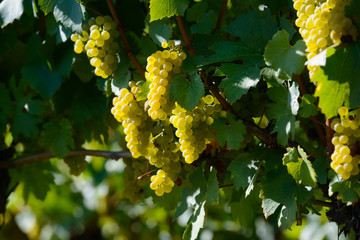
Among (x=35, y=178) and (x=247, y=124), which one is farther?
(x=35, y=178)

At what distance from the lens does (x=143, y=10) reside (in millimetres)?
1461


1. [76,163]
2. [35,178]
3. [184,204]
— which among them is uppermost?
[184,204]

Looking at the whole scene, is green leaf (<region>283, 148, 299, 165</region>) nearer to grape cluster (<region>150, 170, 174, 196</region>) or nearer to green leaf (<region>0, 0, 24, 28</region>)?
grape cluster (<region>150, 170, 174, 196</region>)

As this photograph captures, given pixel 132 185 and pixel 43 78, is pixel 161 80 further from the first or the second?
pixel 43 78

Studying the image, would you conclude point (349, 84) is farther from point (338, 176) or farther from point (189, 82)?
point (189, 82)

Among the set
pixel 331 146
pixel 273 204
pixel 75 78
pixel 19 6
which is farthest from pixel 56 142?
pixel 331 146

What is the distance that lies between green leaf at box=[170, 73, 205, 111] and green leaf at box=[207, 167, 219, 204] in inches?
9.2

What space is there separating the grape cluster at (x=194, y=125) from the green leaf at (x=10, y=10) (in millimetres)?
683

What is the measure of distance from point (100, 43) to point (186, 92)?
0.33 meters

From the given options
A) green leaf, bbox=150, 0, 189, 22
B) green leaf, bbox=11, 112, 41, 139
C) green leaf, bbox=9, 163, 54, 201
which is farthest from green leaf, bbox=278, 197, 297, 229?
green leaf, bbox=9, 163, 54, 201

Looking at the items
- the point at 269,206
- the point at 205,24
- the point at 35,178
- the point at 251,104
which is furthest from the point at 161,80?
the point at 35,178

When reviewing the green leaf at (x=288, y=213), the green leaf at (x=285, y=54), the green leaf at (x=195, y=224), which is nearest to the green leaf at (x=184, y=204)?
the green leaf at (x=195, y=224)

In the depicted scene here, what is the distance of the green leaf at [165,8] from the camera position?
112 cm

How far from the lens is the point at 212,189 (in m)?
1.23
